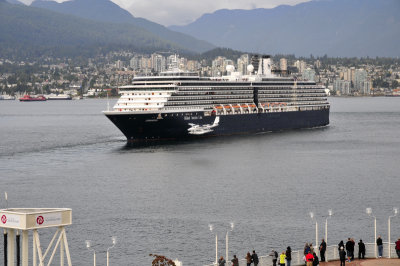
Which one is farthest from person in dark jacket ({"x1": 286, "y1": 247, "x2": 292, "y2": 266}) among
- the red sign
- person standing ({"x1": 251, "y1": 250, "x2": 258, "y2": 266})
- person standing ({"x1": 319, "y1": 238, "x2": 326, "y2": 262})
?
the red sign

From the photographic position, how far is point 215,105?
304ft

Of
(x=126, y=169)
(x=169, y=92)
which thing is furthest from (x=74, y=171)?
(x=169, y=92)

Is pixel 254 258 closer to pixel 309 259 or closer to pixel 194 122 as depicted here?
pixel 309 259

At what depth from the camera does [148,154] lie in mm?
72188

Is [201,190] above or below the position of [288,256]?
below

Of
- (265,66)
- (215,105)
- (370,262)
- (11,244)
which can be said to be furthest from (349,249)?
(265,66)

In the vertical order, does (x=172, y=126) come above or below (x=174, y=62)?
below

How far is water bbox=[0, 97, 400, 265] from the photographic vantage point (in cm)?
3662

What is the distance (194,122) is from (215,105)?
6458 mm

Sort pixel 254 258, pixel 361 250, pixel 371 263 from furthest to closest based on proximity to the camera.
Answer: pixel 361 250 → pixel 371 263 → pixel 254 258

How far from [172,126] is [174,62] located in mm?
11357

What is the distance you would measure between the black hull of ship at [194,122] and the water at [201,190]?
92.1 inches

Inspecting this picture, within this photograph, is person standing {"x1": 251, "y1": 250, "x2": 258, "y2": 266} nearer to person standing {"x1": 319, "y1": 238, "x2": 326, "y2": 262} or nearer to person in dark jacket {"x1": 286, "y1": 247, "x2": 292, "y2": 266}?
person in dark jacket {"x1": 286, "y1": 247, "x2": 292, "y2": 266}

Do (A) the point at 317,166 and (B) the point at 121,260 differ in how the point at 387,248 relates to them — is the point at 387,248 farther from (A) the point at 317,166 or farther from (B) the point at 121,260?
(A) the point at 317,166
